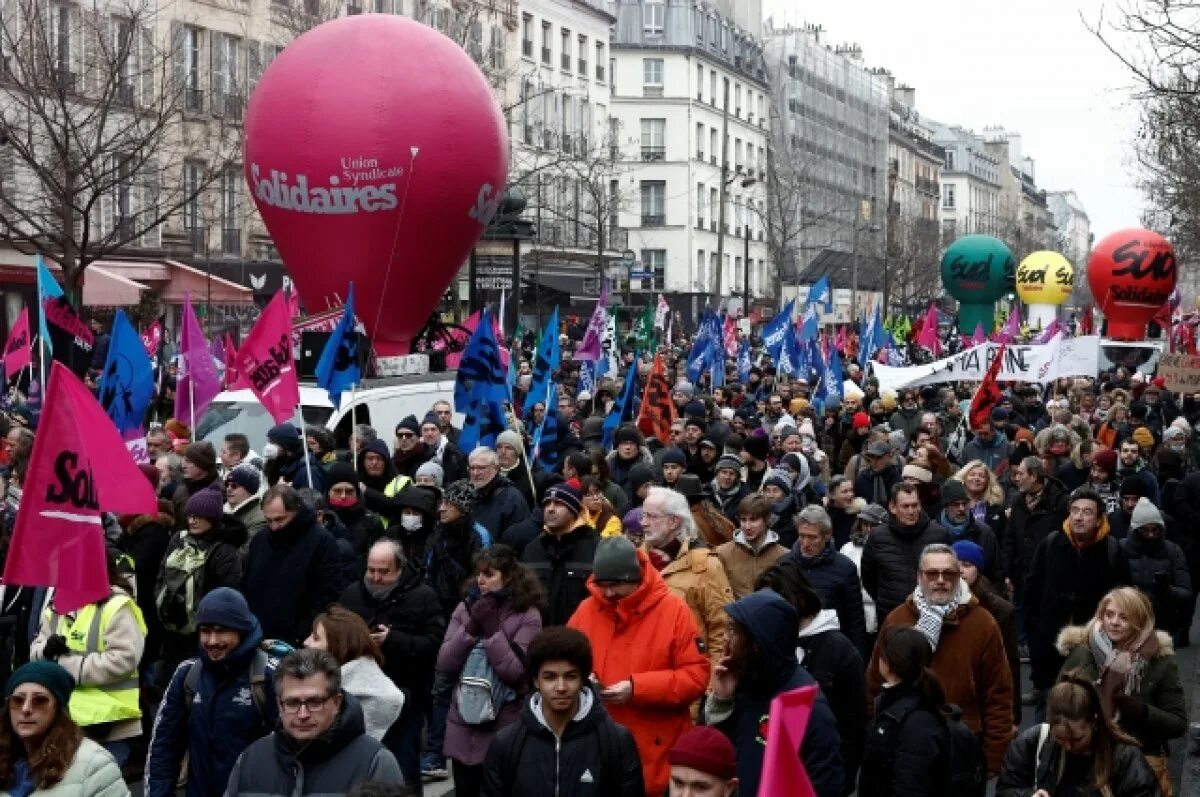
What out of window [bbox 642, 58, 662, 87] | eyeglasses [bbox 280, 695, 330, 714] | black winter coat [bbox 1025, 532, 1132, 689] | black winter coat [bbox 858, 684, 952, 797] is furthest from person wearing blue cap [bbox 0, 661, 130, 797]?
window [bbox 642, 58, 662, 87]

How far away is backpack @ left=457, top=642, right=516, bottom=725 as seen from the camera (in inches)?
302

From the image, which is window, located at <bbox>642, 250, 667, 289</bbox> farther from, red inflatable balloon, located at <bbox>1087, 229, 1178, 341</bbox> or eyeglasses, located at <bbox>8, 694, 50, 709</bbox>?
eyeglasses, located at <bbox>8, 694, 50, 709</bbox>

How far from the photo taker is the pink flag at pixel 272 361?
13.3 metres

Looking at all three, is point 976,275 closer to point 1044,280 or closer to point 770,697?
point 1044,280

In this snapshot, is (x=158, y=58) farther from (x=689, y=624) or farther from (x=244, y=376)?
(x=689, y=624)

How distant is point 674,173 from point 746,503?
2764 inches

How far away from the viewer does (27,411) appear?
17.5 meters

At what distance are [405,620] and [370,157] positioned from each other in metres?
12.8

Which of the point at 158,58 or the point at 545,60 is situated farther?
the point at 545,60

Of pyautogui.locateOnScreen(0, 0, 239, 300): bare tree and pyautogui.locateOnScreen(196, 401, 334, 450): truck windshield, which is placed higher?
pyautogui.locateOnScreen(0, 0, 239, 300): bare tree

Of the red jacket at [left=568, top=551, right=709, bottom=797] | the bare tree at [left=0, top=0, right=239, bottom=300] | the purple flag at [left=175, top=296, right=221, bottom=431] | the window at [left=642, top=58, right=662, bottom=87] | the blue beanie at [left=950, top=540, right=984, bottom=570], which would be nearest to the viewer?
the red jacket at [left=568, top=551, right=709, bottom=797]

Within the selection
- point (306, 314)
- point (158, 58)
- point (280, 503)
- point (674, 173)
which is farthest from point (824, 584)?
point (674, 173)

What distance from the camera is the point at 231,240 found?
135 feet

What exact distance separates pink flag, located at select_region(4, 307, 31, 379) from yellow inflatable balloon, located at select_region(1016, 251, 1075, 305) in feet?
150
